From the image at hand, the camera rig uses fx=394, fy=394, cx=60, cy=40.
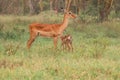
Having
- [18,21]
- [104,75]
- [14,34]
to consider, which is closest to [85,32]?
[14,34]

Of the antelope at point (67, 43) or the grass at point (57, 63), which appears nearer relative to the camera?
the grass at point (57, 63)

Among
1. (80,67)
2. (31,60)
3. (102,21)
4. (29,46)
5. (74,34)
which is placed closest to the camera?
(80,67)

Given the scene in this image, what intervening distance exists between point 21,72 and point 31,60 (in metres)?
1.74

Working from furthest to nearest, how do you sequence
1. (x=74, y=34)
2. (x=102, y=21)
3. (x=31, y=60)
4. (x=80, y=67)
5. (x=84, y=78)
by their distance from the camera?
(x=102, y=21) < (x=74, y=34) < (x=31, y=60) < (x=80, y=67) < (x=84, y=78)

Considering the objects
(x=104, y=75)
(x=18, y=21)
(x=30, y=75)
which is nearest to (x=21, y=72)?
(x=30, y=75)

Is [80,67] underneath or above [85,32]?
above

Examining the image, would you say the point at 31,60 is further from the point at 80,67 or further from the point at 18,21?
the point at 18,21

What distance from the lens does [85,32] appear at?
17750mm

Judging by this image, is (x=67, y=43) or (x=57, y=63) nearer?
(x=57, y=63)

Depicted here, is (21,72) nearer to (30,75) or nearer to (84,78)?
(30,75)

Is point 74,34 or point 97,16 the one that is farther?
point 97,16

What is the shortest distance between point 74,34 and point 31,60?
7.38 m

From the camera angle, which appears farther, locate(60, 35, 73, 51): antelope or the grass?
locate(60, 35, 73, 51): antelope

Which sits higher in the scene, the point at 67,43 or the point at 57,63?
the point at 57,63
